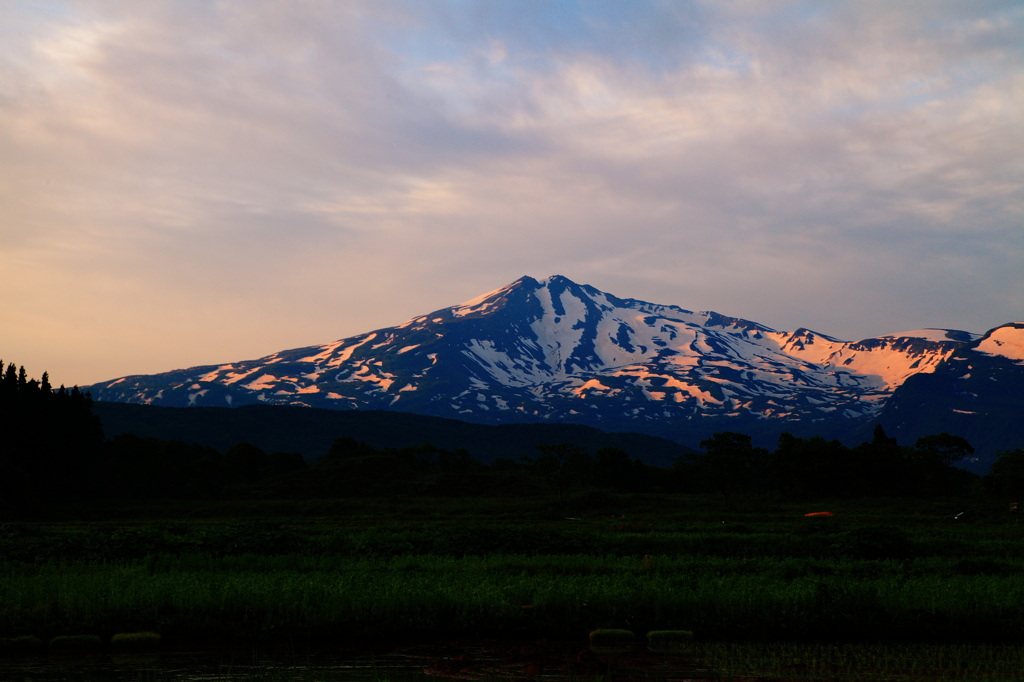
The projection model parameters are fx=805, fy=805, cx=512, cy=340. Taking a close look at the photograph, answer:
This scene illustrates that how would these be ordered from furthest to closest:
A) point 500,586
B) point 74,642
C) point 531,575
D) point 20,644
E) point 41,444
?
point 41,444 < point 531,575 < point 500,586 < point 74,642 < point 20,644

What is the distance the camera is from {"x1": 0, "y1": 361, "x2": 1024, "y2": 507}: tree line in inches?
3295

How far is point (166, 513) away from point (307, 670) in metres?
61.7

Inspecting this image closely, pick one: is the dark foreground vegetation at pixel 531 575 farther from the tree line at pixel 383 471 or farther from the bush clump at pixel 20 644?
the tree line at pixel 383 471

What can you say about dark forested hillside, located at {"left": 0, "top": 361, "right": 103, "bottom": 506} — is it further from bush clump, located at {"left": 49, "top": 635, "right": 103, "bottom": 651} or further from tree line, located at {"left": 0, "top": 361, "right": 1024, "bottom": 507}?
bush clump, located at {"left": 49, "top": 635, "right": 103, "bottom": 651}

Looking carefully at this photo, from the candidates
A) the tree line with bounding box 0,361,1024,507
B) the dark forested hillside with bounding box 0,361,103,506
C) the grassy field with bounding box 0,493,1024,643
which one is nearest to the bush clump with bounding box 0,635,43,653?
the grassy field with bounding box 0,493,1024,643

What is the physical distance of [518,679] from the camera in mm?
18031

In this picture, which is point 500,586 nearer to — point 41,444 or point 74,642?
point 74,642

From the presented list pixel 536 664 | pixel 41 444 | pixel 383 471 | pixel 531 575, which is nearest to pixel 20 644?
pixel 536 664

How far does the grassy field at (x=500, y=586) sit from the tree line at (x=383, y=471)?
42.8 meters

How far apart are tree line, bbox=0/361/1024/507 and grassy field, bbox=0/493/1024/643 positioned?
4276 centimetres

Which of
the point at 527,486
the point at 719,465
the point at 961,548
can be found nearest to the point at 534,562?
the point at 961,548

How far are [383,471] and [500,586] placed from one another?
298 ft

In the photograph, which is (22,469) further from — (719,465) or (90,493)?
(719,465)

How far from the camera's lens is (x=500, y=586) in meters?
25.6
